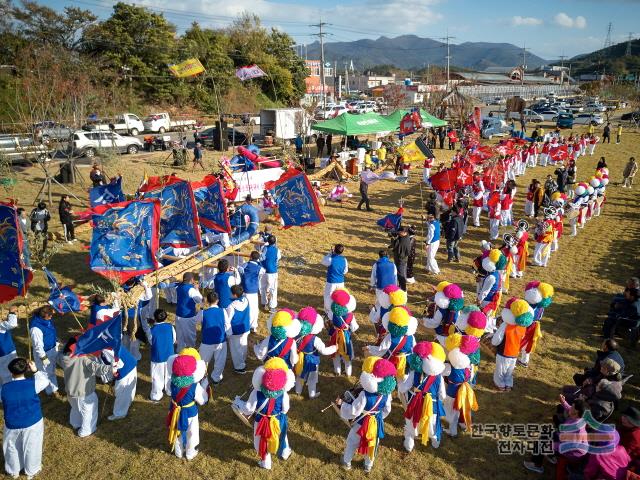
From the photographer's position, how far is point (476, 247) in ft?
45.3

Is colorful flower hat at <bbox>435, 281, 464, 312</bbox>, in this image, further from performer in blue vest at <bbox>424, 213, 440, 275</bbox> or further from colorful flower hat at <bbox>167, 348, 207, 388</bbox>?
performer in blue vest at <bbox>424, 213, 440, 275</bbox>

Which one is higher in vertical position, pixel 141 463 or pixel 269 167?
pixel 269 167

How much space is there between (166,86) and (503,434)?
4449 centimetres

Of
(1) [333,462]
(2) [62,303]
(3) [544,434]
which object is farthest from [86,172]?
(3) [544,434]

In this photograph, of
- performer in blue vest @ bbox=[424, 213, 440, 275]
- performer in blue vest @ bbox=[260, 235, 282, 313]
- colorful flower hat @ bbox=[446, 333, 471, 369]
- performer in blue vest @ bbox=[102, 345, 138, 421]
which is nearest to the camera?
colorful flower hat @ bbox=[446, 333, 471, 369]

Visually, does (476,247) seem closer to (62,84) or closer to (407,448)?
(407,448)

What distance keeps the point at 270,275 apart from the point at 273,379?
181 inches

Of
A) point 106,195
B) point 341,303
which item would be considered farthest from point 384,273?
point 106,195

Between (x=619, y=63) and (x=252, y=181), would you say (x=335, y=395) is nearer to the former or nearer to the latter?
(x=252, y=181)

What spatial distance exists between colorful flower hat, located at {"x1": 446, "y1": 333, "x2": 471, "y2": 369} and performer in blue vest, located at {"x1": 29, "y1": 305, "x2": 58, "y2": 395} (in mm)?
5933

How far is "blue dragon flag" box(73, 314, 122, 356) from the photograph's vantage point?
20.1 feet

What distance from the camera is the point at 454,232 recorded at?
12258mm

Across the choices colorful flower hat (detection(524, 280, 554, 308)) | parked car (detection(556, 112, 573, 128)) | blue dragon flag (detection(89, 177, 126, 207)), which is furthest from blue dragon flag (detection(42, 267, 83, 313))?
parked car (detection(556, 112, 573, 128))

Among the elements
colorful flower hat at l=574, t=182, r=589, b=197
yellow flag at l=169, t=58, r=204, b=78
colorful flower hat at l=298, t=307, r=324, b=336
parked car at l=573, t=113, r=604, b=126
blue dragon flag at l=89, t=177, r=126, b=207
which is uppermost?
yellow flag at l=169, t=58, r=204, b=78
